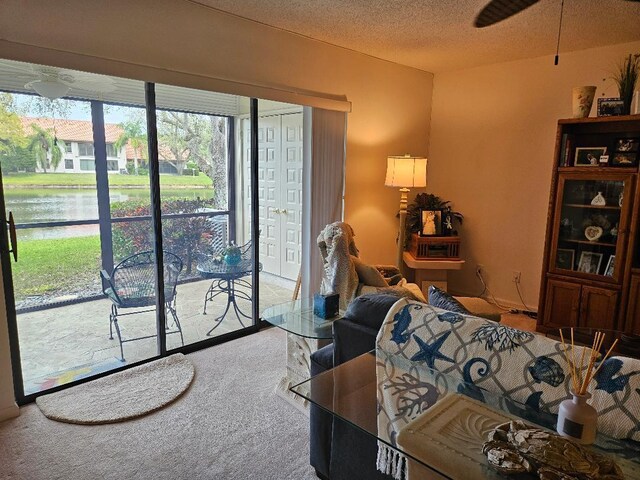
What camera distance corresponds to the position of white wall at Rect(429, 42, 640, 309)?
395 centimetres

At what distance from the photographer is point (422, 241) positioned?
428 cm

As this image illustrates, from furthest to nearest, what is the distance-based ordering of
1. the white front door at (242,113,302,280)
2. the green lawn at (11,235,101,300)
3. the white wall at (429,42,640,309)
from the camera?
the white front door at (242,113,302,280) → the white wall at (429,42,640,309) → the green lawn at (11,235,101,300)

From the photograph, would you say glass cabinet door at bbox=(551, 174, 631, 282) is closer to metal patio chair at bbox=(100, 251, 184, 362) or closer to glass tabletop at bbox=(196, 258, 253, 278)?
glass tabletop at bbox=(196, 258, 253, 278)

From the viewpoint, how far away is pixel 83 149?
2.88 m

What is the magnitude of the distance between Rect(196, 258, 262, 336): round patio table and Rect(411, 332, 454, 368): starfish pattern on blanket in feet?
8.09

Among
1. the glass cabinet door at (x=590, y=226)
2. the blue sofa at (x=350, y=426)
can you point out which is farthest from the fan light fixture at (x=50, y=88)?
the glass cabinet door at (x=590, y=226)

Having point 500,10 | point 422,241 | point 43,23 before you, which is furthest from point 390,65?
point 43,23

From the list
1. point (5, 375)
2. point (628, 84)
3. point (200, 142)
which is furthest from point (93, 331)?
point (628, 84)

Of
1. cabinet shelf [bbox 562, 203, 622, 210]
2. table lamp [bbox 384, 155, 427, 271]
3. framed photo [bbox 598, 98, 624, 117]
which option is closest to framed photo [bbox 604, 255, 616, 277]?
cabinet shelf [bbox 562, 203, 622, 210]

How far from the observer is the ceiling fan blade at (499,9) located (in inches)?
74.0

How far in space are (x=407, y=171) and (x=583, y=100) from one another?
1.53 meters

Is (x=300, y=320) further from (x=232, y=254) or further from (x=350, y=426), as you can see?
(x=232, y=254)

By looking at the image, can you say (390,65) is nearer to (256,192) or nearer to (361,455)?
(256,192)

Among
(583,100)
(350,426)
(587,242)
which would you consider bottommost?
(350,426)
